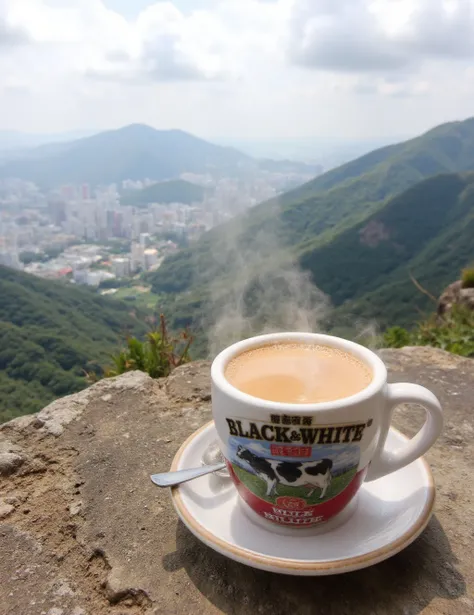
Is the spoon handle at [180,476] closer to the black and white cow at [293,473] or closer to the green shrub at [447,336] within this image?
the black and white cow at [293,473]

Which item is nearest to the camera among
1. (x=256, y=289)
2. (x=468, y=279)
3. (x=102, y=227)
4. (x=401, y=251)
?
(x=468, y=279)

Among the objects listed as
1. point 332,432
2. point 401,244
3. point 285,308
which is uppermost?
point 332,432

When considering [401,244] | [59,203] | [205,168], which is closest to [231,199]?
[59,203]

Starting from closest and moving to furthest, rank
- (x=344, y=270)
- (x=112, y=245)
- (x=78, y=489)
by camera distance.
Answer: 1. (x=78, y=489)
2. (x=344, y=270)
3. (x=112, y=245)

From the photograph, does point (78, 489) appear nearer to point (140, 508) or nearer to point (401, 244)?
point (140, 508)

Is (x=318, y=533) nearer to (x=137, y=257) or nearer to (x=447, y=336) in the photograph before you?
(x=447, y=336)

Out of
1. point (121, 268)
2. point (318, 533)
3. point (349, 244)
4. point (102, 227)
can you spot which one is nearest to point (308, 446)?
point (318, 533)
